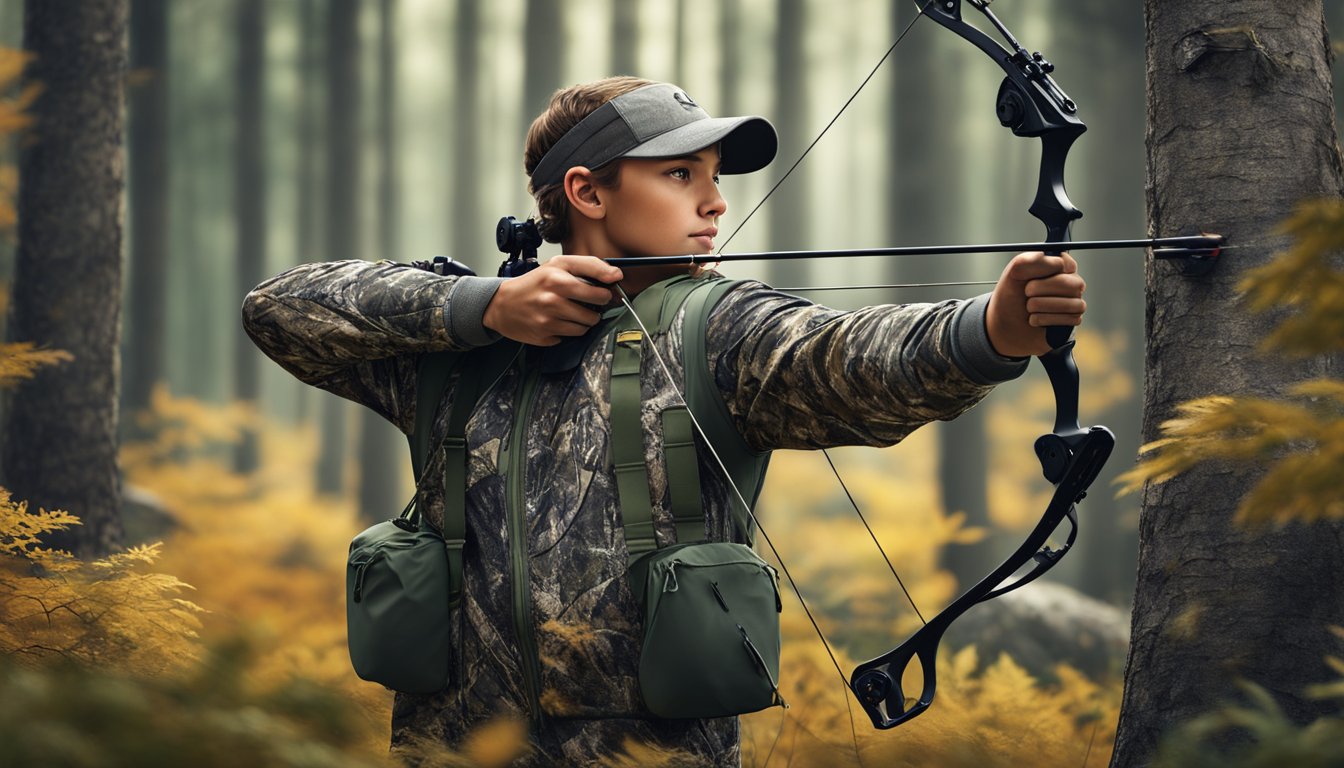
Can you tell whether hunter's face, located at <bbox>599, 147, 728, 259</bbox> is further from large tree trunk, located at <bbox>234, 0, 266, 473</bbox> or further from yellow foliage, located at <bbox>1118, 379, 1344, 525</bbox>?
large tree trunk, located at <bbox>234, 0, 266, 473</bbox>

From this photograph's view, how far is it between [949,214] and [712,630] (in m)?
8.39

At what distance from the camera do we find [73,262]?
666 cm

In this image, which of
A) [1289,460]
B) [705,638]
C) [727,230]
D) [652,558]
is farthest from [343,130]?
[1289,460]

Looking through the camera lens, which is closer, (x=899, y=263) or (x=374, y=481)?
(x=899, y=263)

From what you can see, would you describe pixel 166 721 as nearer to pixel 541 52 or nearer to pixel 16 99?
pixel 16 99

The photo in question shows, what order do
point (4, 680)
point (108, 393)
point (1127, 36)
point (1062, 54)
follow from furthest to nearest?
1. point (1062, 54)
2. point (1127, 36)
3. point (108, 393)
4. point (4, 680)

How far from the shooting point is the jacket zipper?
2.45 m

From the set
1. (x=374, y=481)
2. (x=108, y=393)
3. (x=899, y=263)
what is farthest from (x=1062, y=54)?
(x=108, y=393)

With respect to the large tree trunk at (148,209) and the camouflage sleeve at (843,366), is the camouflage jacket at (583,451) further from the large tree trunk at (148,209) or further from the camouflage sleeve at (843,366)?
the large tree trunk at (148,209)

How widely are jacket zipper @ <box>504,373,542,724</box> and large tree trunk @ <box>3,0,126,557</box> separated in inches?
189

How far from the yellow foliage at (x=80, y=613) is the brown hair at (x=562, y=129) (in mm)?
1320

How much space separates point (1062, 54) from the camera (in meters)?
12.6

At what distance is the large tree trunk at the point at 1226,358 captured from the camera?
2.62m

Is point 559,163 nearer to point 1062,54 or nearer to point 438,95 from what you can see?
point 1062,54
